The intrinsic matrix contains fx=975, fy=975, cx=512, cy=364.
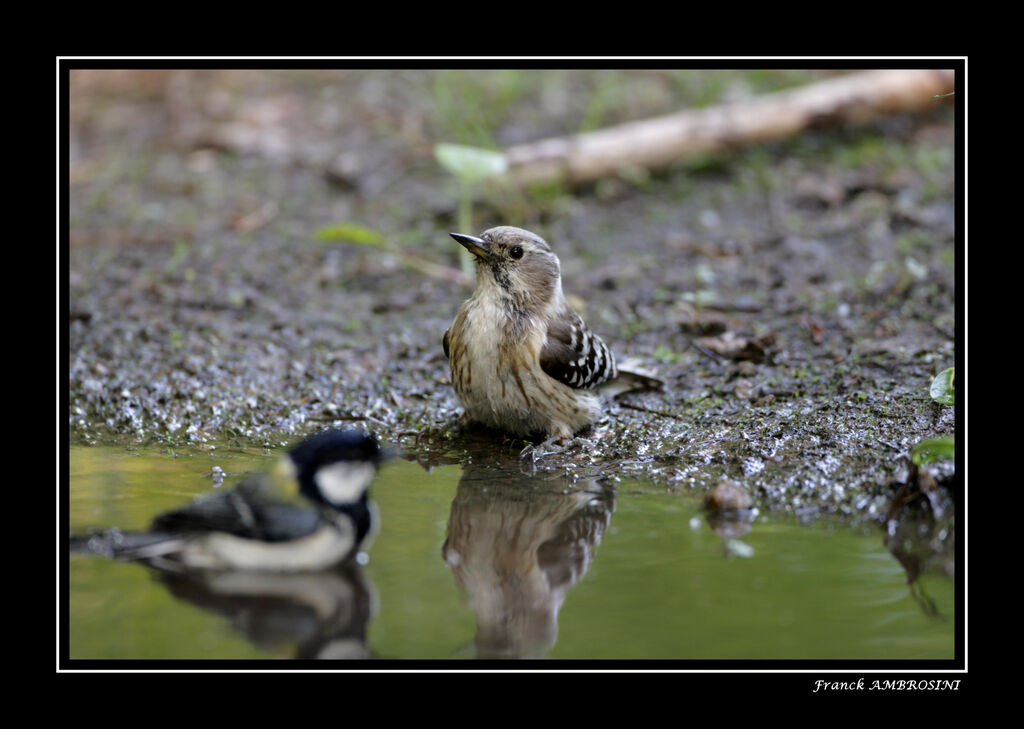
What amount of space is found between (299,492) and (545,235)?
596cm

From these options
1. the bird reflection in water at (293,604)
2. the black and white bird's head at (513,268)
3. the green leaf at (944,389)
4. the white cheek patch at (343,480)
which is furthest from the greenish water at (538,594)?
the black and white bird's head at (513,268)

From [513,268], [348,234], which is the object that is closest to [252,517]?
[513,268]

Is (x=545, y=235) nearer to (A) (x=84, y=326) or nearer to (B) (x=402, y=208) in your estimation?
(B) (x=402, y=208)

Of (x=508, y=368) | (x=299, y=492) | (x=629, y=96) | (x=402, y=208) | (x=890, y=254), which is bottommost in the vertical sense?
(x=299, y=492)

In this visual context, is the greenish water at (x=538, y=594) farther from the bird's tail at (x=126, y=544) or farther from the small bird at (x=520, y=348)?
the small bird at (x=520, y=348)

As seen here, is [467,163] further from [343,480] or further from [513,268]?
[343,480]

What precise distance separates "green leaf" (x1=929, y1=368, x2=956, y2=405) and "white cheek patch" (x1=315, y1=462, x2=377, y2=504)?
3227mm

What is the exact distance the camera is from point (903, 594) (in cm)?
393

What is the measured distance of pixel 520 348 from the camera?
225 inches

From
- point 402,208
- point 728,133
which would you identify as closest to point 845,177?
point 728,133

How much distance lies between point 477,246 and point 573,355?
2.86 ft

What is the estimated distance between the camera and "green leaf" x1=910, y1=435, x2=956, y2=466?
4609mm

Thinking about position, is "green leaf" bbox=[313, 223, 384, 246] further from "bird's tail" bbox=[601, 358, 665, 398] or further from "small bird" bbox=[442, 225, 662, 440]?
"bird's tail" bbox=[601, 358, 665, 398]

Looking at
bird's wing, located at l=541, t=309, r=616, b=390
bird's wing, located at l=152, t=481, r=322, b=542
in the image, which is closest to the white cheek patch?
bird's wing, located at l=152, t=481, r=322, b=542
